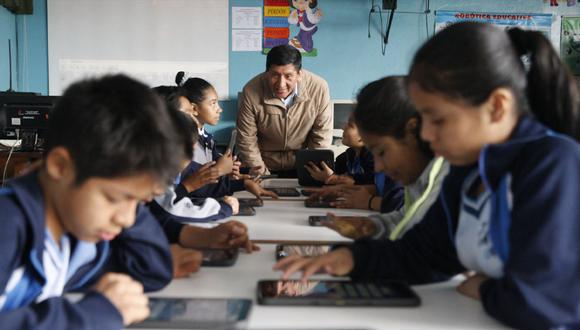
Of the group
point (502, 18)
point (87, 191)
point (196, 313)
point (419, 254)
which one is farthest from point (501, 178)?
point (502, 18)

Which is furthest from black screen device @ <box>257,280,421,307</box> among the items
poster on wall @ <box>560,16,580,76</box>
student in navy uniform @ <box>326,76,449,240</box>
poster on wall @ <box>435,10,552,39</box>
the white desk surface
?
poster on wall @ <box>560,16,580,76</box>

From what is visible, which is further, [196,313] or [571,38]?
[571,38]

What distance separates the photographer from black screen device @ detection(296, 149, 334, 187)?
2.28m

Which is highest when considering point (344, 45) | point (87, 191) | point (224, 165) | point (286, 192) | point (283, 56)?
point (344, 45)

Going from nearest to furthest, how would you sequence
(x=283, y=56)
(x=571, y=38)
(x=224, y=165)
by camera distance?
1. (x=224, y=165)
2. (x=283, y=56)
3. (x=571, y=38)

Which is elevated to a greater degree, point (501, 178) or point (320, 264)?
point (501, 178)

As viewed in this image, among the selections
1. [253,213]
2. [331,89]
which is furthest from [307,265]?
[331,89]

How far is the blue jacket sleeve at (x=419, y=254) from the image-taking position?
882 mm

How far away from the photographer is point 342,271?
2.84ft

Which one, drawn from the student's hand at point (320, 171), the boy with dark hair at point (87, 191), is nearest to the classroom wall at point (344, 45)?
the student's hand at point (320, 171)

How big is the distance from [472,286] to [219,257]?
45 centimetres

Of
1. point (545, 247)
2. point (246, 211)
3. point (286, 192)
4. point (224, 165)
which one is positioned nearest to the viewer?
point (545, 247)

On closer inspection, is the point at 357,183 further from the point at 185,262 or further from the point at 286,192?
the point at 185,262

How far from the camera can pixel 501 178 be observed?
71 centimetres
